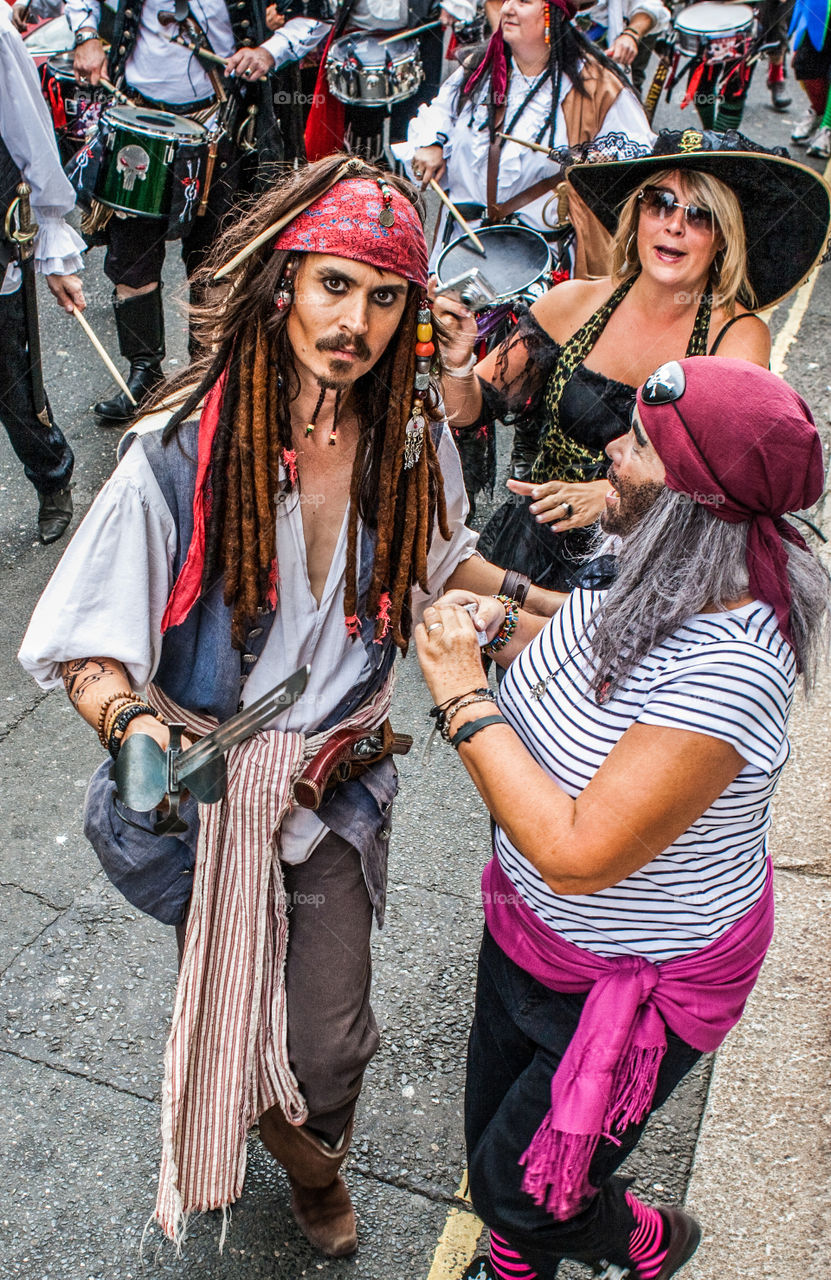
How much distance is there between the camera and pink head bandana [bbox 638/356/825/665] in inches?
75.0

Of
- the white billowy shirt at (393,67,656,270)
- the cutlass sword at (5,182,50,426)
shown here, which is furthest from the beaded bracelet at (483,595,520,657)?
the cutlass sword at (5,182,50,426)

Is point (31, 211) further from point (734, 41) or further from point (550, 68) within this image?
point (734, 41)

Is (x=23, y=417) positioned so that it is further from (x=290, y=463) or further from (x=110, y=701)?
(x=110, y=701)

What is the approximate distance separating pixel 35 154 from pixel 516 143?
1.72 metres

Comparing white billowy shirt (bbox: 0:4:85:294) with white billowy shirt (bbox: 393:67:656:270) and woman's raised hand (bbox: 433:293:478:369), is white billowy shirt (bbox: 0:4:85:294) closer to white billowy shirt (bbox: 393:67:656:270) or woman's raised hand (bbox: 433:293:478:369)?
white billowy shirt (bbox: 393:67:656:270)

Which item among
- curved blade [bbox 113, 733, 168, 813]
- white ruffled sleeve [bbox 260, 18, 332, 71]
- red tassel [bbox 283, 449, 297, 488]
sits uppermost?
red tassel [bbox 283, 449, 297, 488]

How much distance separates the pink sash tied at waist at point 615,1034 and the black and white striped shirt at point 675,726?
3cm

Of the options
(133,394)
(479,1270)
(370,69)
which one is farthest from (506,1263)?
(370,69)

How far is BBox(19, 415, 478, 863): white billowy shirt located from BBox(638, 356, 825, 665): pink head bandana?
2.29 feet

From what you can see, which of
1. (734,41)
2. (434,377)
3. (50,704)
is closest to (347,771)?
(434,377)

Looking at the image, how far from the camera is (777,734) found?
1.94 metres

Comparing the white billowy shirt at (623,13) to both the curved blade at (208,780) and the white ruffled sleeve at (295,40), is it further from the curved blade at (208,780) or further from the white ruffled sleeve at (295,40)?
the curved blade at (208,780)

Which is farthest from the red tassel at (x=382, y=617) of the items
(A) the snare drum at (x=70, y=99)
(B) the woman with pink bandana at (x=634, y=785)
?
(A) the snare drum at (x=70, y=99)

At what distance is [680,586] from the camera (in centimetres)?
197
